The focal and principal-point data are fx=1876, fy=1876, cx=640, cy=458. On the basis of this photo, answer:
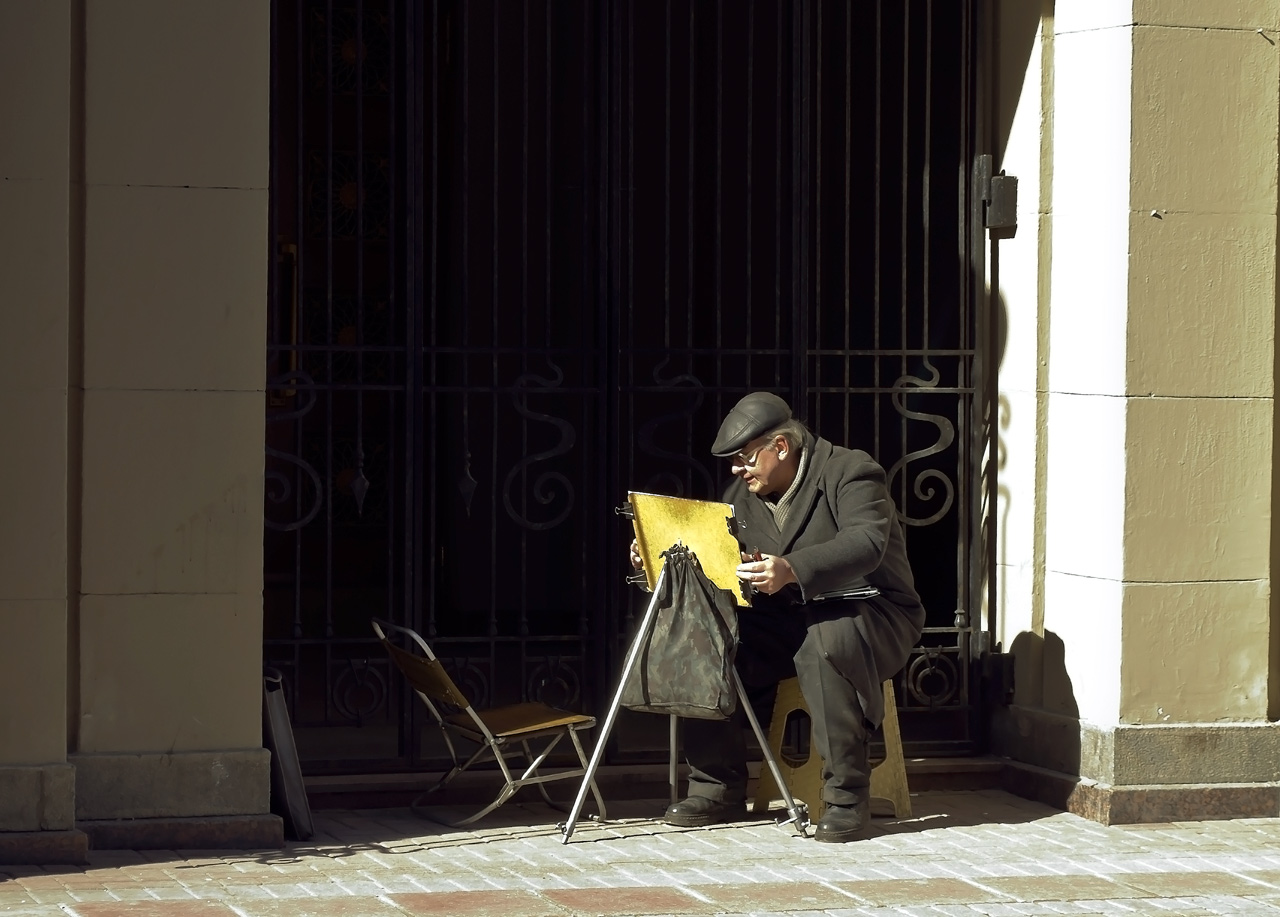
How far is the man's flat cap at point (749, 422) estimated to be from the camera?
23.0ft

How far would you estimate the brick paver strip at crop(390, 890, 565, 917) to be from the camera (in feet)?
19.0

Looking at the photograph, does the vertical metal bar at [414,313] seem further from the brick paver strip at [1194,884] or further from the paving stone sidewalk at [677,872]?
the brick paver strip at [1194,884]

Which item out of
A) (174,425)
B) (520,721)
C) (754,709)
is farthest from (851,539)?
(174,425)

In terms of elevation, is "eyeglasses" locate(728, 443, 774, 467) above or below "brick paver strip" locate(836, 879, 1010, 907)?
above

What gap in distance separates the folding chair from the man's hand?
904mm

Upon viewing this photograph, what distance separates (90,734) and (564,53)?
6.01 metres

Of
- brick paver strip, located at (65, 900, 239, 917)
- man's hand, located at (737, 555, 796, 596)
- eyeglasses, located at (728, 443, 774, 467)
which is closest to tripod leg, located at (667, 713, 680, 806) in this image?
man's hand, located at (737, 555, 796, 596)

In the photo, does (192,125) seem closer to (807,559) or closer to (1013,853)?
(807,559)

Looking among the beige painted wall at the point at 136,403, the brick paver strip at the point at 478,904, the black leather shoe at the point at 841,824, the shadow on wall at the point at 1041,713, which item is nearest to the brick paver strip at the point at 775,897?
the brick paver strip at the point at 478,904

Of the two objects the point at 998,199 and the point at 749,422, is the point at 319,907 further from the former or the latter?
the point at 998,199

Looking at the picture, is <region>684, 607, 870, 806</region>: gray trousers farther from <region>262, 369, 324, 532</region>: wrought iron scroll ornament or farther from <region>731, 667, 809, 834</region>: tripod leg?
<region>262, 369, 324, 532</region>: wrought iron scroll ornament

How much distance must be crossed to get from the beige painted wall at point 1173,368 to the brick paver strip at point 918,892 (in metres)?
1.48

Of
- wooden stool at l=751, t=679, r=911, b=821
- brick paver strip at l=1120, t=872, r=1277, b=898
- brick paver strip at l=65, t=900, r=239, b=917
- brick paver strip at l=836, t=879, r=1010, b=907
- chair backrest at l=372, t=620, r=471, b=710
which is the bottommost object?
brick paver strip at l=1120, t=872, r=1277, b=898

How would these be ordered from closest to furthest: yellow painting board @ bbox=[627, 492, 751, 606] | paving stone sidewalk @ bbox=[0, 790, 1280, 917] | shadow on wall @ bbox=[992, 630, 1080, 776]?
paving stone sidewalk @ bbox=[0, 790, 1280, 917]
yellow painting board @ bbox=[627, 492, 751, 606]
shadow on wall @ bbox=[992, 630, 1080, 776]
